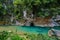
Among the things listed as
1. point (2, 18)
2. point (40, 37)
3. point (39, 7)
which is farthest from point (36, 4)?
point (40, 37)

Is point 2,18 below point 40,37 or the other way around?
below

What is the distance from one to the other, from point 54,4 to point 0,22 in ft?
30.7

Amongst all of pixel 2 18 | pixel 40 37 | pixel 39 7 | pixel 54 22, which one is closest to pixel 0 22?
pixel 2 18

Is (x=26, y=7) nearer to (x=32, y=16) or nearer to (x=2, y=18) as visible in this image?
(x=32, y=16)

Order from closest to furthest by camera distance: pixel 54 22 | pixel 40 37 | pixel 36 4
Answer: pixel 40 37
pixel 54 22
pixel 36 4

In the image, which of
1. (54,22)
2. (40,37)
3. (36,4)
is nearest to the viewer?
(40,37)

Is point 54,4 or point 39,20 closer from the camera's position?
point 39,20

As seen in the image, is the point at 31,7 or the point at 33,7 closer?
the point at 31,7

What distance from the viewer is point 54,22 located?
29.5 metres

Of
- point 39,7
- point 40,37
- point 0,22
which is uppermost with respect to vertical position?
point 40,37

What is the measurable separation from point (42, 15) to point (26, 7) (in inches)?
116

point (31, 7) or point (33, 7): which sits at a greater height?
point (31, 7)

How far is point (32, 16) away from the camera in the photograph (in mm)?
31562

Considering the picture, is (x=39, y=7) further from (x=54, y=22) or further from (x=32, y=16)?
(x=54, y=22)
